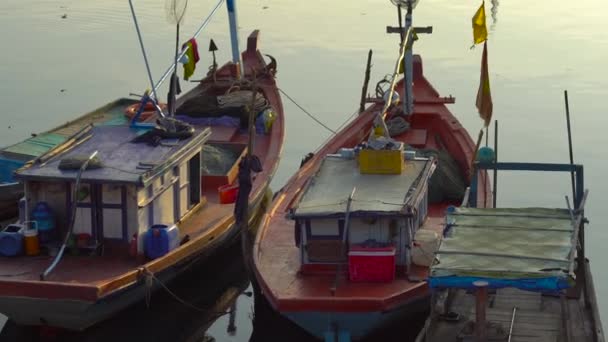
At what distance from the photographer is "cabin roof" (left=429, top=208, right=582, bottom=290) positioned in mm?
12156

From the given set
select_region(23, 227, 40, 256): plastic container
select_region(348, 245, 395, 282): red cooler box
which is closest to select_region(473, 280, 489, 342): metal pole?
select_region(348, 245, 395, 282): red cooler box

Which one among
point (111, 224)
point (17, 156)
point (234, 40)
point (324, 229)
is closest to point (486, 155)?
point (324, 229)

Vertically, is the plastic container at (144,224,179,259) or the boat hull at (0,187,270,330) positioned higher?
the plastic container at (144,224,179,259)

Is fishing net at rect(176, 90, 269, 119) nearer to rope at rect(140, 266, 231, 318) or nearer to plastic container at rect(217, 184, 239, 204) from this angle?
plastic container at rect(217, 184, 239, 204)

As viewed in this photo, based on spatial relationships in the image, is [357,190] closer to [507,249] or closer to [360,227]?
[360,227]

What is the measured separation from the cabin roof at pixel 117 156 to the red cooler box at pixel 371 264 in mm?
3056

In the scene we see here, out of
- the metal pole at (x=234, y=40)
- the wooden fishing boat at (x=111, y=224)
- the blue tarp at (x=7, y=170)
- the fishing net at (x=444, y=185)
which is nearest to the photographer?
the wooden fishing boat at (x=111, y=224)

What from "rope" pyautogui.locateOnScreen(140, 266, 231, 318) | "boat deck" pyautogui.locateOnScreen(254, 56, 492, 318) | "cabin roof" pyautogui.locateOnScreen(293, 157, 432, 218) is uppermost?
"cabin roof" pyautogui.locateOnScreen(293, 157, 432, 218)

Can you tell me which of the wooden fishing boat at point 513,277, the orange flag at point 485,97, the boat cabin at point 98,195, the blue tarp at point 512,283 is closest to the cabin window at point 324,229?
the wooden fishing boat at point 513,277

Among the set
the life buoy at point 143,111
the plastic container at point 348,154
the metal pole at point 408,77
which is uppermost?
the metal pole at point 408,77

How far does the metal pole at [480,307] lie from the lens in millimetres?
12156

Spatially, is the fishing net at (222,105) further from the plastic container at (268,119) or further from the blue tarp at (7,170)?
the blue tarp at (7,170)

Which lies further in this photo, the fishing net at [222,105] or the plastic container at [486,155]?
the fishing net at [222,105]

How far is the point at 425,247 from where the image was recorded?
15586mm
